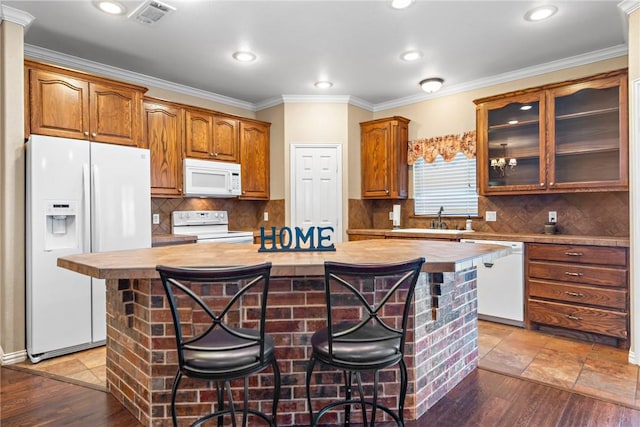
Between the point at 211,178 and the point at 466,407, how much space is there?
11.6ft

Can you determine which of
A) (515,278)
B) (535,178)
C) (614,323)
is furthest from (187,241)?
(614,323)

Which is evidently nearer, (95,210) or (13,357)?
(13,357)

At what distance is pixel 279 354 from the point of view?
6.34ft

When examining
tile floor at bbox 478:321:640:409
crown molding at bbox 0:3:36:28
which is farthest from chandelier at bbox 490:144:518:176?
crown molding at bbox 0:3:36:28

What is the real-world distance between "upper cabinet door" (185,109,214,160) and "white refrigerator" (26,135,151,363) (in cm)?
102

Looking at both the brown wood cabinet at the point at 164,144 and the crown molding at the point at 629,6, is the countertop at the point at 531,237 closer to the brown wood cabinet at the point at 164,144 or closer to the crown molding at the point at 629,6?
the crown molding at the point at 629,6

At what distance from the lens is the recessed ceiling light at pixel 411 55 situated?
11.8ft

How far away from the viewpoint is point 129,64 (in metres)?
3.84

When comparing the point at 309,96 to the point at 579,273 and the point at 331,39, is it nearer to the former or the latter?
the point at 331,39

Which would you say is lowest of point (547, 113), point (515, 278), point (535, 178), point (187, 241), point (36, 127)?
point (515, 278)

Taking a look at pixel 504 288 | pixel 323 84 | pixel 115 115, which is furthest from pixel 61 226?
pixel 504 288

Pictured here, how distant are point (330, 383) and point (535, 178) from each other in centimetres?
310

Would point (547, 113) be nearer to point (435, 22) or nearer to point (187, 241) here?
point (435, 22)

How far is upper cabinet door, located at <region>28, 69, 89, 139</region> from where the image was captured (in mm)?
2969
